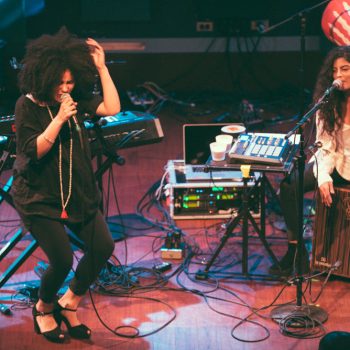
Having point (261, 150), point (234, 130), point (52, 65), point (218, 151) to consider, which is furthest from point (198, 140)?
point (52, 65)

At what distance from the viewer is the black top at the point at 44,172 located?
3.74 m

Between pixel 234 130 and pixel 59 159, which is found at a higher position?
pixel 59 159

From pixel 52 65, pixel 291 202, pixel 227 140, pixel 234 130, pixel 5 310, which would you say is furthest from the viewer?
pixel 234 130

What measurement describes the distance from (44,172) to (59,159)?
3.8 inches

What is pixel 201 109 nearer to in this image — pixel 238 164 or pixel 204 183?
pixel 204 183

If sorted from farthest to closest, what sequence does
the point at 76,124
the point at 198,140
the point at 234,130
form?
the point at 198,140 < the point at 234,130 < the point at 76,124

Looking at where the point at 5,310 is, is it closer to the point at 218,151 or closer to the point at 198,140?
the point at 218,151

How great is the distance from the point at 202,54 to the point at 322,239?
4.05 metres

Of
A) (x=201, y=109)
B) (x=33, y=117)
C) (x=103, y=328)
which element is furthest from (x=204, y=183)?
(x=201, y=109)

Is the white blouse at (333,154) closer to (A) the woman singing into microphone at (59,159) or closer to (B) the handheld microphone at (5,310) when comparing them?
(A) the woman singing into microphone at (59,159)

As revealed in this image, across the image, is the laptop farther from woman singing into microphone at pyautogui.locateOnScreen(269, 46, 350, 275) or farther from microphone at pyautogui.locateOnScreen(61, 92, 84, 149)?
microphone at pyautogui.locateOnScreen(61, 92, 84, 149)

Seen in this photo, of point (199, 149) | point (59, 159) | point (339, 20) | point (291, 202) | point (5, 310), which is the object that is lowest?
point (5, 310)

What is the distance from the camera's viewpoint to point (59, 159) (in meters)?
3.80

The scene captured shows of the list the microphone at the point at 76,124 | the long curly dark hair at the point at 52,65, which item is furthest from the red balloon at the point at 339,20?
the microphone at the point at 76,124
